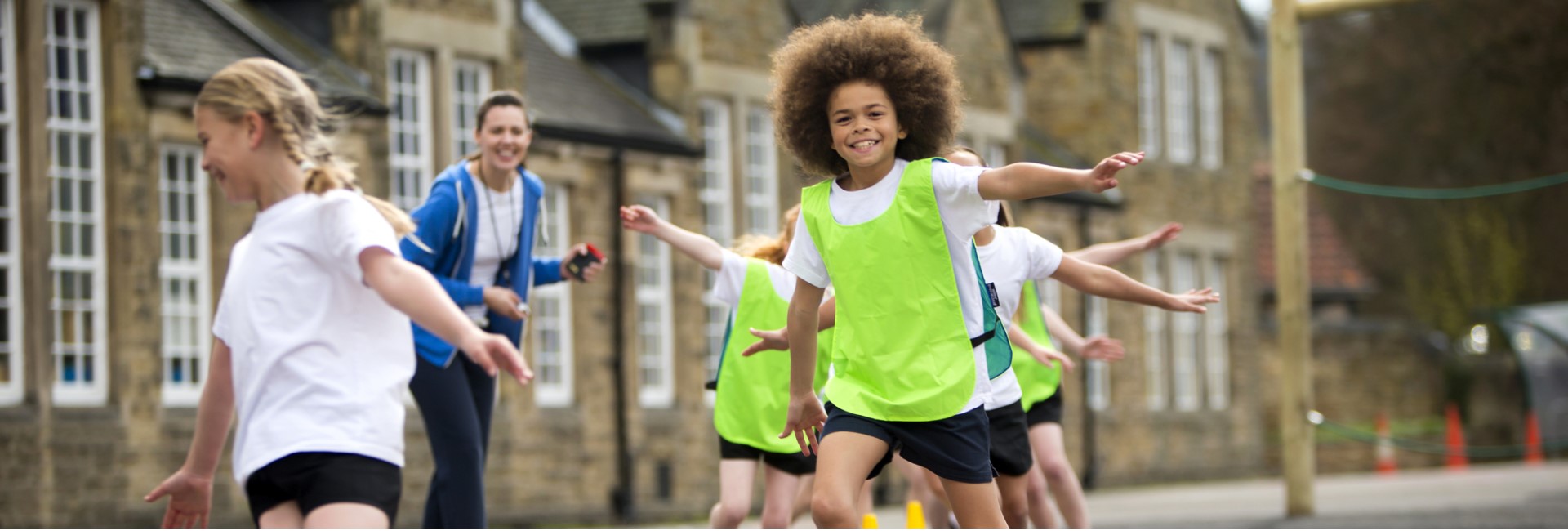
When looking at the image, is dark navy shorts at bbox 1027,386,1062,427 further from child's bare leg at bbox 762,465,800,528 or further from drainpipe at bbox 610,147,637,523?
drainpipe at bbox 610,147,637,523

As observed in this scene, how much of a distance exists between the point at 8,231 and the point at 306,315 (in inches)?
490

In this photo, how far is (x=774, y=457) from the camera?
9.64 m

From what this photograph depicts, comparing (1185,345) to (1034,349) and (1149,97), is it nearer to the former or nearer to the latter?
(1149,97)

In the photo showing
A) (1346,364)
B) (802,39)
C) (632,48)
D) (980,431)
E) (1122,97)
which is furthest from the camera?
(1346,364)

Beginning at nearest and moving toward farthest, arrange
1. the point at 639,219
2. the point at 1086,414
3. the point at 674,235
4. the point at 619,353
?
the point at 639,219 → the point at 674,235 → the point at 619,353 → the point at 1086,414

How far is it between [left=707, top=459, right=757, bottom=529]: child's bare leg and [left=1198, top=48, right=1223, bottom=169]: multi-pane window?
1039 inches

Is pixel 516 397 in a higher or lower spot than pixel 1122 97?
lower

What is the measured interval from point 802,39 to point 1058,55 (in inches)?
1042

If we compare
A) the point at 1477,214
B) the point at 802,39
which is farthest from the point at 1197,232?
the point at 802,39

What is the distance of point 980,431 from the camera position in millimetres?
6750

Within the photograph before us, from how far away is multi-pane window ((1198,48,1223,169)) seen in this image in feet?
115

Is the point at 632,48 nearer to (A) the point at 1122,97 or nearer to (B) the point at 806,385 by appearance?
(A) the point at 1122,97

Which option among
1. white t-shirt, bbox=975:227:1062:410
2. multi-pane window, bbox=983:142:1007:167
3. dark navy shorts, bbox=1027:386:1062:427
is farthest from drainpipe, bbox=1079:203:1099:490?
white t-shirt, bbox=975:227:1062:410

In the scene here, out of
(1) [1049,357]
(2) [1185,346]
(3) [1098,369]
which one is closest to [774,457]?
(1) [1049,357]
